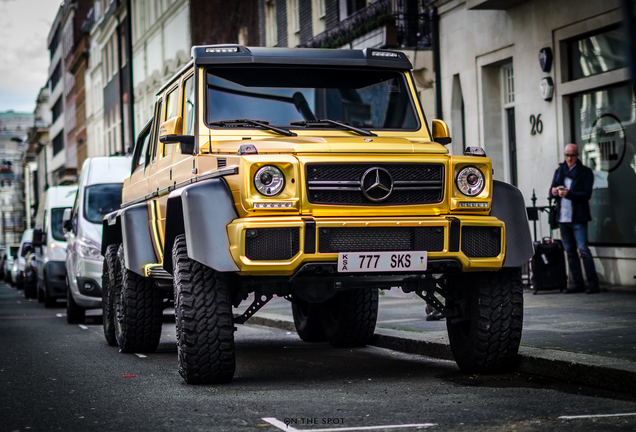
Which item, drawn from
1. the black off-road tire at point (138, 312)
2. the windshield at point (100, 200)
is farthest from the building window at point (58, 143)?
the black off-road tire at point (138, 312)

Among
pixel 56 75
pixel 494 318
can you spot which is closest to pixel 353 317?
pixel 494 318

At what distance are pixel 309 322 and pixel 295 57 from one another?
148 inches

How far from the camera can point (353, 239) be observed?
753 centimetres

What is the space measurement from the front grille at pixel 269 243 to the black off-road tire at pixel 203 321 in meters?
0.52

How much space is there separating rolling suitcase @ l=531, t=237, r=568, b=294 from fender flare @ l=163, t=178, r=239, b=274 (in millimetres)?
8836

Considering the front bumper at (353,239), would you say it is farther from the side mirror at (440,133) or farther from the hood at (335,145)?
the side mirror at (440,133)

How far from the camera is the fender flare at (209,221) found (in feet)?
24.2

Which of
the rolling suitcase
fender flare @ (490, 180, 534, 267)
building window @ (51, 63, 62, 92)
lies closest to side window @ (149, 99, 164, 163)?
fender flare @ (490, 180, 534, 267)

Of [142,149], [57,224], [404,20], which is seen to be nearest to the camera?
[142,149]

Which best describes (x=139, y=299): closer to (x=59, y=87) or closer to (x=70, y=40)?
(x=70, y=40)

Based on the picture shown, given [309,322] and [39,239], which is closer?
[309,322]

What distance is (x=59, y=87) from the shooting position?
101000mm

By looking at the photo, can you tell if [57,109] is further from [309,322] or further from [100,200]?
[309,322]

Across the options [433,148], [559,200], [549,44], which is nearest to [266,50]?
[433,148]
